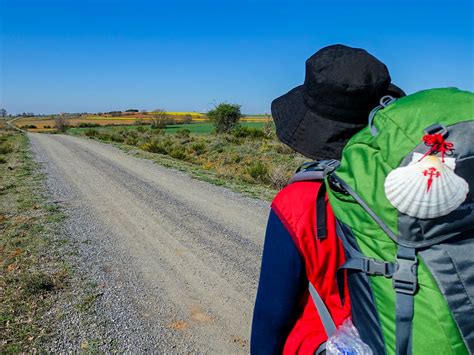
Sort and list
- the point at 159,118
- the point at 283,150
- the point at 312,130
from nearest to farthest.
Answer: the point at 312,130 → the point at 283,150 → the point at 159,118

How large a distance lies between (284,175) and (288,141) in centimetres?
946

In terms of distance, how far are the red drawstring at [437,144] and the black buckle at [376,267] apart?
264 millimetres

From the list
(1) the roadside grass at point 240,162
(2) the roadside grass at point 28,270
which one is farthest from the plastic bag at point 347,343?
(1) the roadside grass at point 240,162

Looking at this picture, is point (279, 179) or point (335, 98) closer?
point (335, 98)

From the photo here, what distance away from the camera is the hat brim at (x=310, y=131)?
1183mm

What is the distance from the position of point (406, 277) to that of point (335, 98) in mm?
544

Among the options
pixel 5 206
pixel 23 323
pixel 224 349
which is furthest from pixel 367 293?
pixel 5 206

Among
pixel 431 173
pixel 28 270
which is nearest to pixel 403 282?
pixel 431 173

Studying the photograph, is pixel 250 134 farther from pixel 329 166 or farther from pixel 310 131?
pixel 329 166

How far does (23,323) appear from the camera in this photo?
327cm

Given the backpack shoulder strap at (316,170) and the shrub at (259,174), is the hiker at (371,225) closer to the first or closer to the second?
the backpack shoulder strap at (316,170)

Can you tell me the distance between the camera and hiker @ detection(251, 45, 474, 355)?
843mm

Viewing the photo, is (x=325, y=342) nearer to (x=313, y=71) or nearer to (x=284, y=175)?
(x=313, y=71)

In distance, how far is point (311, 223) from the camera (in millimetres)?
1074
